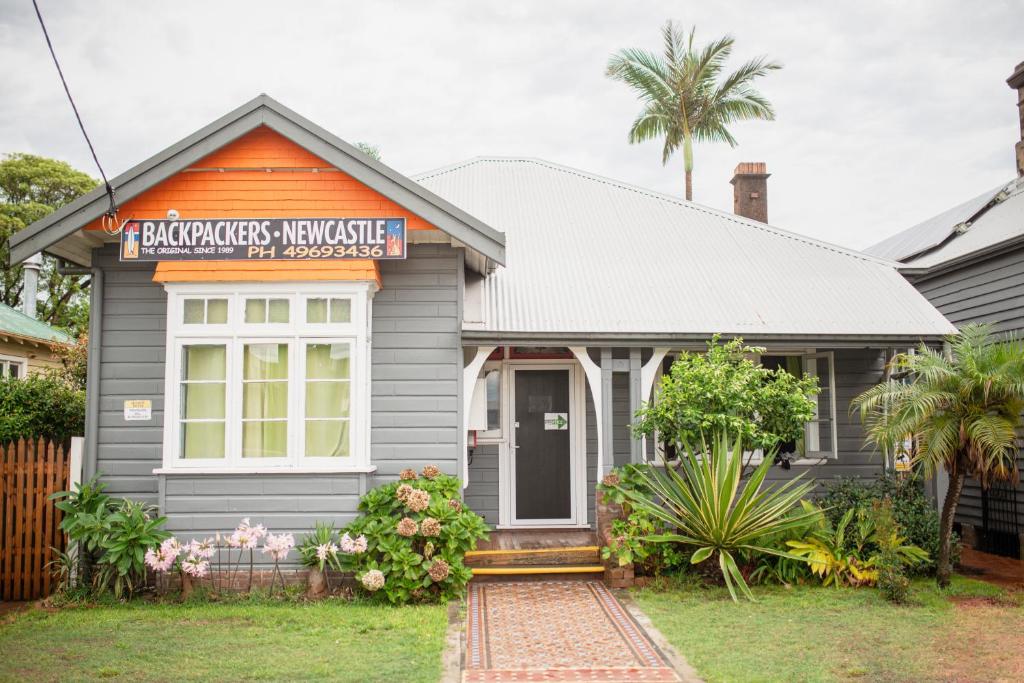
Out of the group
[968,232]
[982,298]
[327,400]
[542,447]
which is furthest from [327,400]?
[968,232]

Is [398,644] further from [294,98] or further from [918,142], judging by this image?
[294,98]

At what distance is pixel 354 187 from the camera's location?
27.2ft

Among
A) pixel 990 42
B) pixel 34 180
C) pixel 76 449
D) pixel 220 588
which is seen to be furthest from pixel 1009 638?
pixel 34 180

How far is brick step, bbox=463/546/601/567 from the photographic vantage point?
871cm

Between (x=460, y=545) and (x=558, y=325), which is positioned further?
(x=558, y=325)

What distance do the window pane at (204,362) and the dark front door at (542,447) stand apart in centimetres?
400

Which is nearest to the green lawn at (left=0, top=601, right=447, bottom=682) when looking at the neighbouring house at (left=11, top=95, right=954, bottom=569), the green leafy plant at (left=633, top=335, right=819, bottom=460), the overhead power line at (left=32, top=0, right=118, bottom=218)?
the neighbouring house at (left=11, top=95, right=954, bottom=569)

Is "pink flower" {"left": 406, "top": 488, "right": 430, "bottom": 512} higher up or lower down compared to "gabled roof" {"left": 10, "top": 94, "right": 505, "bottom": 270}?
lower down

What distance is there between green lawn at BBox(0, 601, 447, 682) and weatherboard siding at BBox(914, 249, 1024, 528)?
858cm

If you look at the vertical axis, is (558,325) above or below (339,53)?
below

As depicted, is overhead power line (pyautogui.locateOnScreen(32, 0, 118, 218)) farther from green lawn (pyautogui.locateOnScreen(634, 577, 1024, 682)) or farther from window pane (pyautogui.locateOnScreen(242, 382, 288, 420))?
green lawn (pyautogui.locateOnScreen(634, 577, 1024, 682))

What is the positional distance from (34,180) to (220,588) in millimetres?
26297

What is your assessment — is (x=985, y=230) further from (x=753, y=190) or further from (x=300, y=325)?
(x=300, y=325)

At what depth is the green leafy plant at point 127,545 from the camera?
7.45 metres
